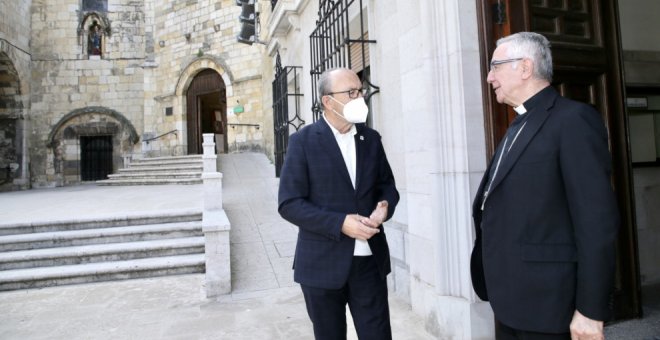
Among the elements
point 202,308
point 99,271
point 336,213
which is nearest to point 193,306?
point 202,308

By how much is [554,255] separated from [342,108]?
1031mm

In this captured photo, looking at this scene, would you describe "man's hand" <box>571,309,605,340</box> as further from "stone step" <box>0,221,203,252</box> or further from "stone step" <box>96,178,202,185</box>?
"stone step" <box>96,178,202,185</box>

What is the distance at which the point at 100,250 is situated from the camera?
5.01 meters

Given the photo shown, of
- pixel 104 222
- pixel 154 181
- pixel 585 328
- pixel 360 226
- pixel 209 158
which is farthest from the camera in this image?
pixel 154 181

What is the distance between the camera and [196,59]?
15102mm

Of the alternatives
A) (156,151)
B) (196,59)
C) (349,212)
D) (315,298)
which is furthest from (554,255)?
(156,151)

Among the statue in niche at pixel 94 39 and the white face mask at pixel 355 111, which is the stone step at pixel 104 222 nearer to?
the white face mask at pixel 355 111

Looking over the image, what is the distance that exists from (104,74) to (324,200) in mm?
17713

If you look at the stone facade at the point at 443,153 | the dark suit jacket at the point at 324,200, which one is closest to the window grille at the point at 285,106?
the stone facade at the point at 443,153

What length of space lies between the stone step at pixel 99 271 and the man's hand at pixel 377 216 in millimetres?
3846

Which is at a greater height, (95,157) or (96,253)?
(95,157)

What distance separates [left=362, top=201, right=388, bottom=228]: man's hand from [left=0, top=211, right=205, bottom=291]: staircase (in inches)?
151

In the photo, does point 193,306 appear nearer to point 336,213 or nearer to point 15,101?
point 336,213

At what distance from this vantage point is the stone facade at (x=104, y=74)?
48.2 feet
